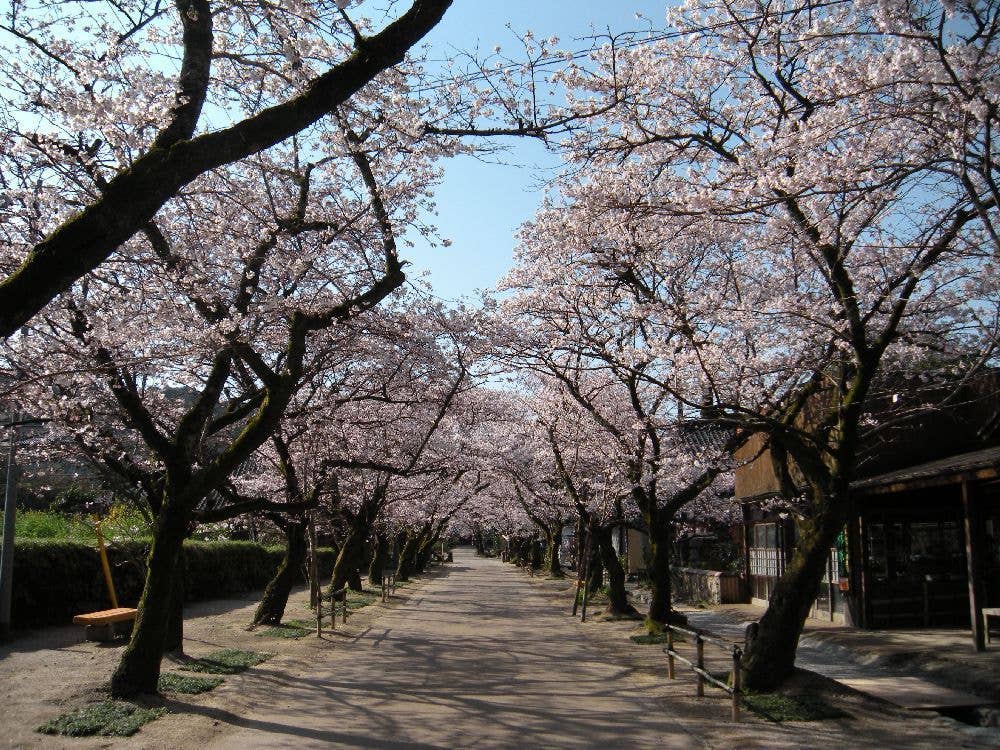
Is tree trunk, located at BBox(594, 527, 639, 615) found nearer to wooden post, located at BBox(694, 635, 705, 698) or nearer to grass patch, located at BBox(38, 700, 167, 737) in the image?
wooden post, located at BBox(694, 635, 705, 698)

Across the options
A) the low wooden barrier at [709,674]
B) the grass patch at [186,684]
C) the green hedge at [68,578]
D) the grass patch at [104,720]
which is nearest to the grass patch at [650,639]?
the low wooden barrier at [709,674]

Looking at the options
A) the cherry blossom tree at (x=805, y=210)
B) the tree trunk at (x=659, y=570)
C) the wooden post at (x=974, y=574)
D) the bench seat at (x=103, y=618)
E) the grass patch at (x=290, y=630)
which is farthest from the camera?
the tree trunk at (x=659, y=570)

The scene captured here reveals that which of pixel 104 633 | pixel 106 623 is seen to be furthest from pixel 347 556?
pixel 106 623

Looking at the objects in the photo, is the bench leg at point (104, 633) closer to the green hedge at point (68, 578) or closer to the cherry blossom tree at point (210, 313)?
the green hedge at point (68, 578)

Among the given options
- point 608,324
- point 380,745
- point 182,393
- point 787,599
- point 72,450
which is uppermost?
point 608,324

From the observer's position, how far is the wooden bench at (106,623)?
13438 millimetres

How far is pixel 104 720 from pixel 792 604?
7.55 meters

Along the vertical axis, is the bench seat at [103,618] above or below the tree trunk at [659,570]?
below

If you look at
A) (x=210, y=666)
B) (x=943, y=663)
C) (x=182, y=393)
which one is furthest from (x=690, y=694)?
(x=182, y=393)

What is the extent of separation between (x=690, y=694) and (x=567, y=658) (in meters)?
4.10

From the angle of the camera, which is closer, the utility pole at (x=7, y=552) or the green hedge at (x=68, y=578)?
the utility pole at (x=7, y=552)

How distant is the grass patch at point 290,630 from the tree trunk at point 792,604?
9.92 m

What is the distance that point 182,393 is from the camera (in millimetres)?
16922

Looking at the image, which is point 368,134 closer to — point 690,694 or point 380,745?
point 380,745
